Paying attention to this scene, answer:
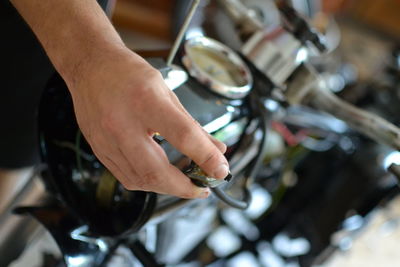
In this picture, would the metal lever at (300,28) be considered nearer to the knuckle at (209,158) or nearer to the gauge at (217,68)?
the gauge at (217,68)

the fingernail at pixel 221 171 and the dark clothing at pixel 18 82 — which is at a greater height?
the fingernail at pixel 221 171

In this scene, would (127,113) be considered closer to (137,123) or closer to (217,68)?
(137,123)

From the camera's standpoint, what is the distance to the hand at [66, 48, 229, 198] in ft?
1.21

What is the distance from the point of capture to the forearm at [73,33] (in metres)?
0.42

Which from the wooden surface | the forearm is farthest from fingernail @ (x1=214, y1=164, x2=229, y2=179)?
the wooden surface

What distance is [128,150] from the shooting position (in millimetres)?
379

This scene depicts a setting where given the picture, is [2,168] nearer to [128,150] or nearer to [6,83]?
[6,83]

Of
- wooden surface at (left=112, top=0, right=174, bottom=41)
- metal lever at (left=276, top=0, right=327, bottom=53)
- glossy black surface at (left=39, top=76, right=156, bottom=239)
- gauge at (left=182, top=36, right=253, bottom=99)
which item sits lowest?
wooden surface at (left=112, top=0, right=174, bottom=41)

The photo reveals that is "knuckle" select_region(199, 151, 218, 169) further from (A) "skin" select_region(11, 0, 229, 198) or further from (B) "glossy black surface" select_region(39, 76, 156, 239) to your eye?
(B) "glossy black surface" select_region(39, 76, 156, 239)

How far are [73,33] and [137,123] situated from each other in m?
0.13

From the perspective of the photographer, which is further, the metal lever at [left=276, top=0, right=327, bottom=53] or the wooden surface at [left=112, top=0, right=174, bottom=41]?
the wooden surface at [left=112, top=0, right=174, bottom=41]

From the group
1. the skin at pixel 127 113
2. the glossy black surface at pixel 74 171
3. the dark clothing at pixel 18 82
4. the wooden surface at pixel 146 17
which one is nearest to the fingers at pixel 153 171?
the skin at pixel 127 113

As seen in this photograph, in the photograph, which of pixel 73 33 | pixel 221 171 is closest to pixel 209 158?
pixel 221 171

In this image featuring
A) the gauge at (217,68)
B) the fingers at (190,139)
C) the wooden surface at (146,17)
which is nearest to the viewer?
the fingers at (190,139)
